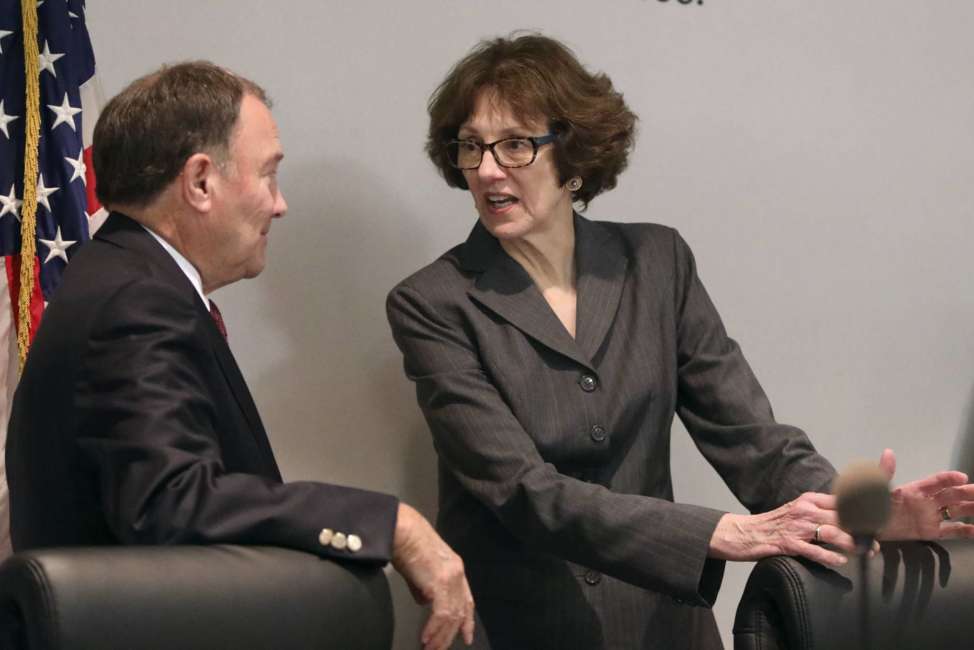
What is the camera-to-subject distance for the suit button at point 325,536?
220cm

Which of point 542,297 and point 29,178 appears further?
point 542,297

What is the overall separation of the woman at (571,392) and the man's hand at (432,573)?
0.50m

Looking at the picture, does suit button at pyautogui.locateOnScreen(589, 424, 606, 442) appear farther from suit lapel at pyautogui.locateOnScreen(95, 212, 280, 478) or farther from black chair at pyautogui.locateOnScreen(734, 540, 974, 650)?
suit lapel at pyautogui.locateOnScreen(95, 212, 280, 478)

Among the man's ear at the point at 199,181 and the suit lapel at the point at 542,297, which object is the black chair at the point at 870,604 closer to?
the suit lapel at the point at 542,297

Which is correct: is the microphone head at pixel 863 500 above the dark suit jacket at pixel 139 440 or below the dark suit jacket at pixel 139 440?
above

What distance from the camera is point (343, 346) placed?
12.2 feet

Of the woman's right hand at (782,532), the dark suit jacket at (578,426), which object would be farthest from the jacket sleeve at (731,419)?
the woman's right hand at (782,532)

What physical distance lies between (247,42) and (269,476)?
1459 mm

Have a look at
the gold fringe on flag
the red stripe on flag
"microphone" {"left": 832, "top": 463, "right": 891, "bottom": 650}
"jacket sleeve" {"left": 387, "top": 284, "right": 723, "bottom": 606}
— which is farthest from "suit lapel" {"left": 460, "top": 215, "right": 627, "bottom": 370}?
"microphone" {"left": 832, "top": 463, "right": 891, "bottom": 650}

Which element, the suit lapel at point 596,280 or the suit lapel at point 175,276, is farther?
the suit lapel at point 596,280

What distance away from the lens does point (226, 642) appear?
2039 mm

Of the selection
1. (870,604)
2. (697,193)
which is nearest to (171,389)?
(870,604)

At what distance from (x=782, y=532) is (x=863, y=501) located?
121cm

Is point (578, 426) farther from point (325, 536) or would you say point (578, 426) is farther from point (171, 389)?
point (171, 389)
